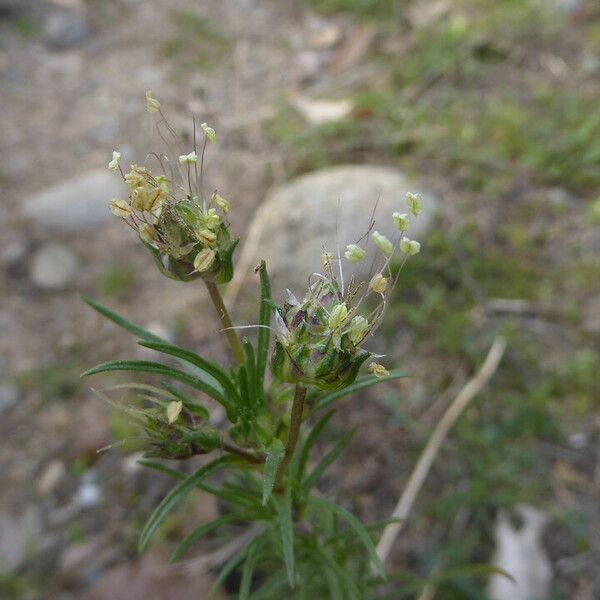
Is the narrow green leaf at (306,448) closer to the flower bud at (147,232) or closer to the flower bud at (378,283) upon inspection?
the flower bud at (378,283)

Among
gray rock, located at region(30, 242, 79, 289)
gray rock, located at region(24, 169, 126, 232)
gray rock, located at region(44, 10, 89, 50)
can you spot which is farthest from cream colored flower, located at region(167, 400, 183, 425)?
gray rock, located at region(44, 10, 89, 50)

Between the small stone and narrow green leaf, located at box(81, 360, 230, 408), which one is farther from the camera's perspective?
the small stone

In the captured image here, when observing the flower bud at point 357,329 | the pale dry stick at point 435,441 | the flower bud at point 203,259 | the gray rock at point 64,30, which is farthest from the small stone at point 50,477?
the gray rock at point 64,30

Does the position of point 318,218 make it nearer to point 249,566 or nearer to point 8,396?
point 8,396

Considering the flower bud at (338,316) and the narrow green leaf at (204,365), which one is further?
the narrow green leaf at (204,365)

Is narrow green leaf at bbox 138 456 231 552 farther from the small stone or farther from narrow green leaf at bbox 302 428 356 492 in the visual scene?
the small stone

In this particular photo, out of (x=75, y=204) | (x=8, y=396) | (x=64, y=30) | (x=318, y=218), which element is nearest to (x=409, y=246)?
(x=318, y=218)
